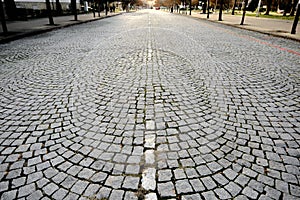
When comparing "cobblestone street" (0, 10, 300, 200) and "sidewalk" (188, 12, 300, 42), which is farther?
"sidewalk" (188, 12, 300, 42)

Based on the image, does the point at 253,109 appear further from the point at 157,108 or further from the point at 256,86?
the point at 157,108

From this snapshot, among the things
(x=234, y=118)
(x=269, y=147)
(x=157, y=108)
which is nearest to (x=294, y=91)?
(x=234, y=118)

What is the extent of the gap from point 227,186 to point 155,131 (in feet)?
4.41

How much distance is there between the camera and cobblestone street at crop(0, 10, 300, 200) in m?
2.21

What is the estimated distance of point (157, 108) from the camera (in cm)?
394

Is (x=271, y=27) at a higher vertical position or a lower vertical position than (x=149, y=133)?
higher

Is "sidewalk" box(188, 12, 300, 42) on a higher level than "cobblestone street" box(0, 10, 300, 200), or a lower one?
higher

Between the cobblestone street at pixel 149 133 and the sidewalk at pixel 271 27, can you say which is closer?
the cobblestone street at pixel 149 133

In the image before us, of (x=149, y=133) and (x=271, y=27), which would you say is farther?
(x=271, y=27)

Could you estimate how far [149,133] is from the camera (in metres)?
3.14

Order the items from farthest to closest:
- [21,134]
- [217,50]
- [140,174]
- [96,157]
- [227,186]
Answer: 1. [217,50]
2. [21,134]
3. [96,157]
4. [140,174]
5. [227,186]

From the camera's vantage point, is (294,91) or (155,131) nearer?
(155,131)

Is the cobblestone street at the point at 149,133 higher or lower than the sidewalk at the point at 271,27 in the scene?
lower

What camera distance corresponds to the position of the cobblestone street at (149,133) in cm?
221
